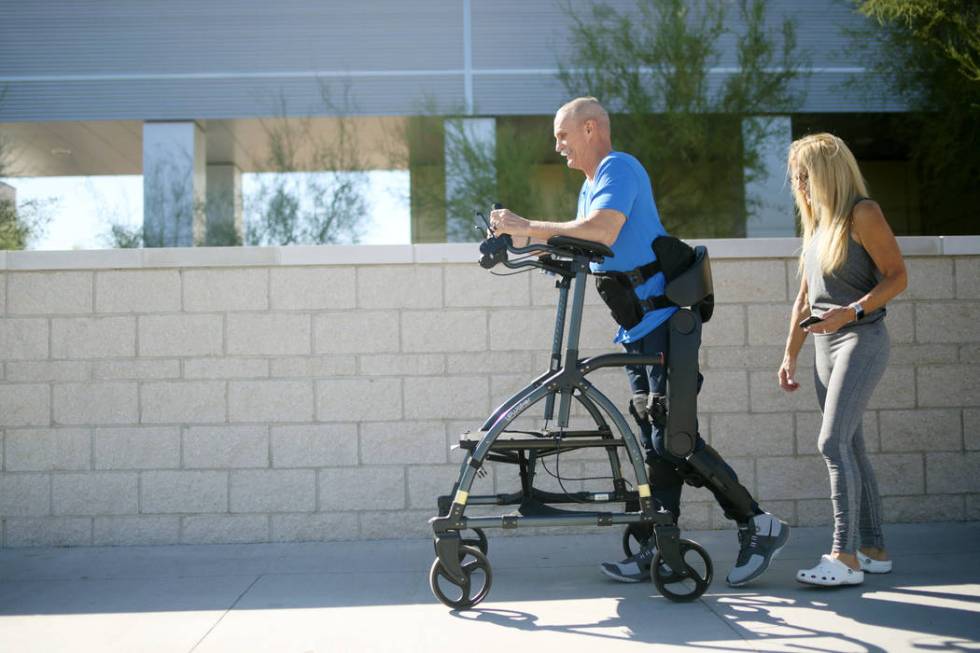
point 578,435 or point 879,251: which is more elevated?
point 879,251

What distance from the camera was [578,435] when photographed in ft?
9.86

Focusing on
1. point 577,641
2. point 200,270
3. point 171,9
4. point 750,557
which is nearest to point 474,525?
point 577,641

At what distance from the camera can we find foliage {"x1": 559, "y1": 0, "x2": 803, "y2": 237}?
10172mm

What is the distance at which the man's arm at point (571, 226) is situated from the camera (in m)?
2.90

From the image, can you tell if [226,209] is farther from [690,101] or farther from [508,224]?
[508,224]

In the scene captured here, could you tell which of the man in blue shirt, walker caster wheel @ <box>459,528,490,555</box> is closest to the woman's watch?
the man in blue shirt

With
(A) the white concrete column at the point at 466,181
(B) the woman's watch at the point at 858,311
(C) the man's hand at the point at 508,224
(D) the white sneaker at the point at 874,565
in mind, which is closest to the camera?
(C) the man's hand at the point at 508,224

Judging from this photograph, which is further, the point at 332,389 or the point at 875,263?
the point at 332,389

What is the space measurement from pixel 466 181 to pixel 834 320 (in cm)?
741

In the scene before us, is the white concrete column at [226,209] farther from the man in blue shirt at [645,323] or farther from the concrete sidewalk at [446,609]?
the man in blue shirt at [645,323]

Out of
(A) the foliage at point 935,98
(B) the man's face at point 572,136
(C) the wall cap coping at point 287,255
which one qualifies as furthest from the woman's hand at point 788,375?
(A) the foliage at point 935,98

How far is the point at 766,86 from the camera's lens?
10.5 m

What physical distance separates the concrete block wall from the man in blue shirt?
1.10 m

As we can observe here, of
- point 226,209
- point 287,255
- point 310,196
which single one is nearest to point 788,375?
point 287,255
